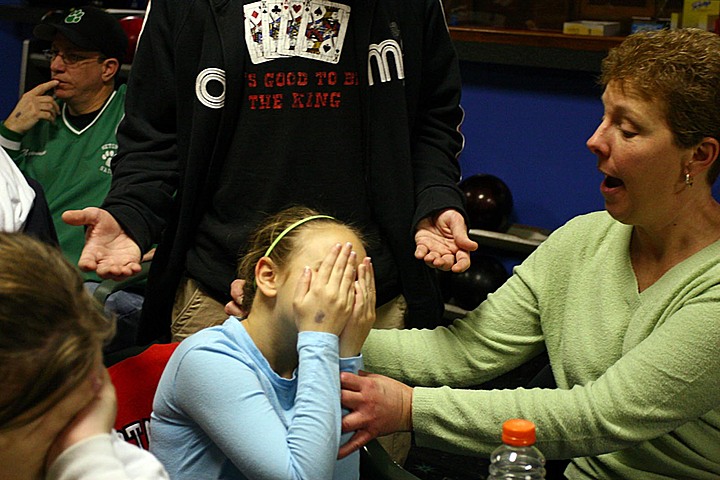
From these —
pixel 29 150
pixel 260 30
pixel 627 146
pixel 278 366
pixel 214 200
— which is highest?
pixel 260 30

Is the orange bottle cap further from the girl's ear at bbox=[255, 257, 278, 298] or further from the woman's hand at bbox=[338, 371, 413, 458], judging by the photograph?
the girl's ear at bbox=[255, 257, 278, 298]

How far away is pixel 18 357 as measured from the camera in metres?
0.96

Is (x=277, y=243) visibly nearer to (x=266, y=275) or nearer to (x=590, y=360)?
(x=266, y=275)

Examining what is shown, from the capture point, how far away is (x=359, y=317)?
1646 millimetres

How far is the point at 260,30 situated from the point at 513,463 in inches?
42.1

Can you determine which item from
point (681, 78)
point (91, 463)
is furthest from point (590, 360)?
point (91, 463)

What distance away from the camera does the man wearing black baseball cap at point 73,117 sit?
3883 mm

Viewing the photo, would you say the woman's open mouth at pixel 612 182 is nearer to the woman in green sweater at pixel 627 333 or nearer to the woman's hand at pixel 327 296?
the woman in green sweater at pixel 627 333

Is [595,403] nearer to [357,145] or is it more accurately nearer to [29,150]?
[357,145]

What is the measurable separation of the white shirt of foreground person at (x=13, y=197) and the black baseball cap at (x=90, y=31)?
6.12 ft

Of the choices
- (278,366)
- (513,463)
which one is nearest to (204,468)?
(278,366)

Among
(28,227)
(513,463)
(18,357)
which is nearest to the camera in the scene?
(18,357)

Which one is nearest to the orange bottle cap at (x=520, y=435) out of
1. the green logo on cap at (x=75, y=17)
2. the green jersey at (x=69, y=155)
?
the green jersey at (x=69, y=155)

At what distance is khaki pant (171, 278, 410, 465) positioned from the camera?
86.0 inches
